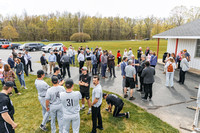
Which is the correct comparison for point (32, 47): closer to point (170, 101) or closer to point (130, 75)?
point (130, 75)

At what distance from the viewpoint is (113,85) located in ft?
28.2

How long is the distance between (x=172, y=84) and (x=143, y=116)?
4.18 metres

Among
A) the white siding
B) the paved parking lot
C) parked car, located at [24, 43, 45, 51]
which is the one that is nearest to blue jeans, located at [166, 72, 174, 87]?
the paved parking lot

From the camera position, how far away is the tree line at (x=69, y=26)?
220 feet

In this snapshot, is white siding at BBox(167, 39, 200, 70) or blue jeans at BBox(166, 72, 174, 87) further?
white siding at BBox(167, 39, 200, 70)

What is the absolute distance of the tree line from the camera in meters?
67.1

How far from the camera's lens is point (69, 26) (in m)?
76.9

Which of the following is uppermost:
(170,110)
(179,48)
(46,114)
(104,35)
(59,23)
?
(59,23)

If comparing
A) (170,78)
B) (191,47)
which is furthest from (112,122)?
(191,47)

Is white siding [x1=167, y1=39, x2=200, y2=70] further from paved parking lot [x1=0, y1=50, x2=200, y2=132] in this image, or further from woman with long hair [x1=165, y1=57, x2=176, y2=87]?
Answer: woman with long hair [x1=165, y1=57, x2=176, y2=87]

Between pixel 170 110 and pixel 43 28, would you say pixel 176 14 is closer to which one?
pixel 170 110

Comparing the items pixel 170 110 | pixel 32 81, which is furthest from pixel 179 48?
pixel 32 81

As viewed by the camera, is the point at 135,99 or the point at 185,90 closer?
the point at 135,99

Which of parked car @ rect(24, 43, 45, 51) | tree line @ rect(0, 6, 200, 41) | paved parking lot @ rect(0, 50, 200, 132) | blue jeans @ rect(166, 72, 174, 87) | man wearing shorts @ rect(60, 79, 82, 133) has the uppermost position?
tree line @ rect(0, 6, 200, 41)
